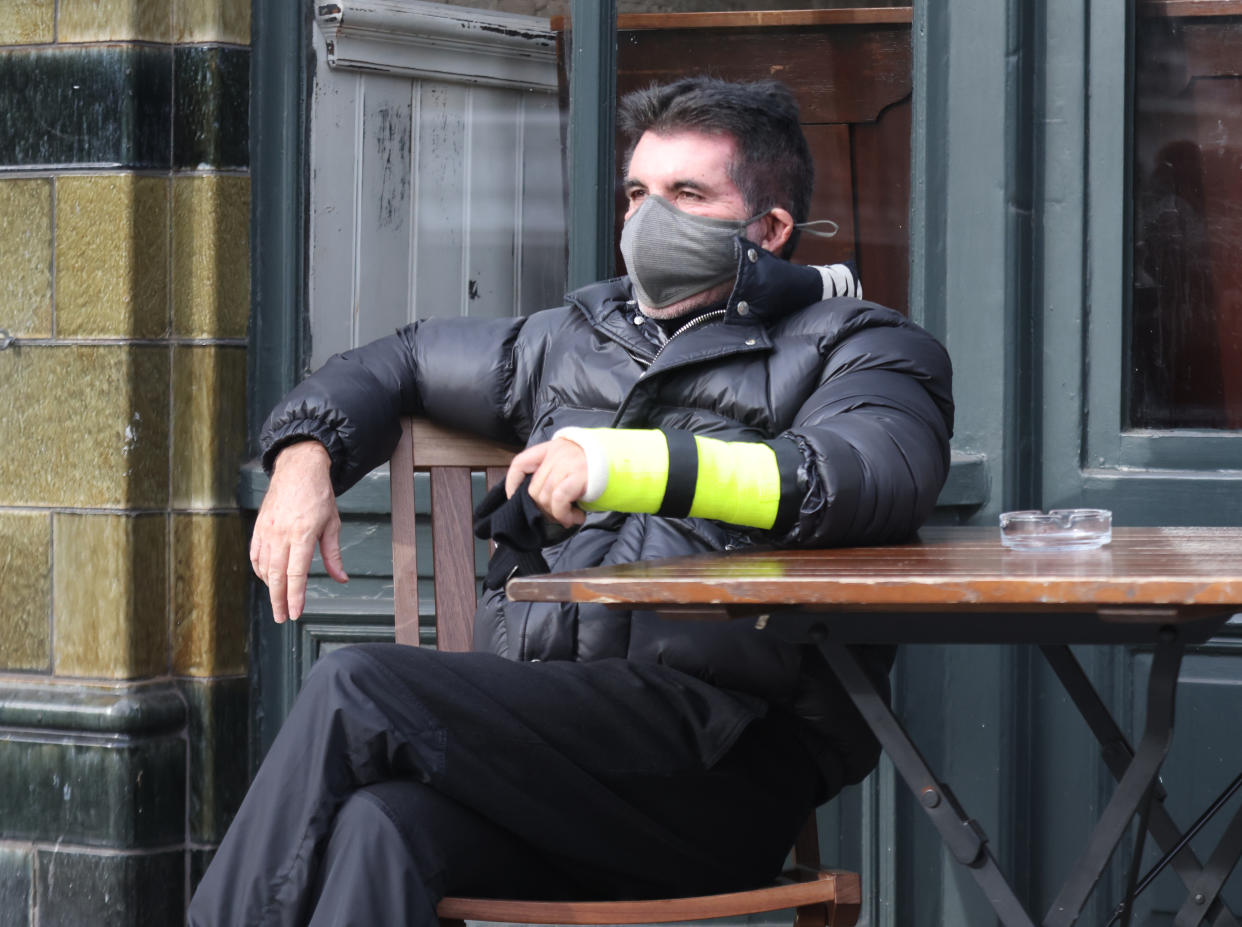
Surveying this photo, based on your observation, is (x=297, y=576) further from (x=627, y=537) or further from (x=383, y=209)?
(x=383, y=209)

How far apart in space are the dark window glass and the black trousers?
1.38 metres

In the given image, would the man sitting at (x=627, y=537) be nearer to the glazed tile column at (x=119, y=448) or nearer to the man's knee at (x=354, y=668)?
the man's knee at (x=354, y=668)

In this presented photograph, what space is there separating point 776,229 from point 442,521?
2.43 ft

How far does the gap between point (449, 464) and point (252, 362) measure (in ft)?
3.15

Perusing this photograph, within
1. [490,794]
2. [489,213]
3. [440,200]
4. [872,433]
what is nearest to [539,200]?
[489,213]

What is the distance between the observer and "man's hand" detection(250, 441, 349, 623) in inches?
99.3

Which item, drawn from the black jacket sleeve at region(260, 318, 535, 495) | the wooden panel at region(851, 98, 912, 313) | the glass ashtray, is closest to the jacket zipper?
the black jacket sleeve at region(260, 318, 535, 495)

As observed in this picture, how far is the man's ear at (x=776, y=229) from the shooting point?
280 cm

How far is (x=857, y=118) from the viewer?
12.0ft

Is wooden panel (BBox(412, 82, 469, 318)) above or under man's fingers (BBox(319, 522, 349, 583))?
above

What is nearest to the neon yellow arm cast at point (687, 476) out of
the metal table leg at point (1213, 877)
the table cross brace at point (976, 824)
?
the table cross brace at point (976, 824)

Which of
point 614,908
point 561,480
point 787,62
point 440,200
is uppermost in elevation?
point 787,62

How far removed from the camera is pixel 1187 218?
11.1 ft

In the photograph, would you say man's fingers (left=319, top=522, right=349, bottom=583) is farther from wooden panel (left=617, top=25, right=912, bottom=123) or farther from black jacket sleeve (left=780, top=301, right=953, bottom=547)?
wooden panel (left=617, top=25, right=912, bottom=123)
